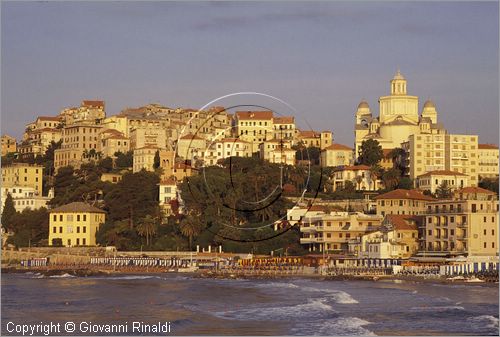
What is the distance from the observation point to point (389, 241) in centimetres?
6719

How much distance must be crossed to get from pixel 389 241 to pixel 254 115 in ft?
148

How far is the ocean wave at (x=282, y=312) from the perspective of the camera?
127ft

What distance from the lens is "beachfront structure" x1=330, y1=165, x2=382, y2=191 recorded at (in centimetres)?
9138

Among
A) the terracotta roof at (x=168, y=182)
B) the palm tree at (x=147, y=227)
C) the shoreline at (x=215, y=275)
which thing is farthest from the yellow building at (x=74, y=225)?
the shoreline at (x=215, y=275)

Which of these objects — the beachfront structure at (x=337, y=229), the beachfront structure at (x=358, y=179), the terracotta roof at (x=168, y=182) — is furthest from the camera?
the beachfront structure at (x=358, y=179)

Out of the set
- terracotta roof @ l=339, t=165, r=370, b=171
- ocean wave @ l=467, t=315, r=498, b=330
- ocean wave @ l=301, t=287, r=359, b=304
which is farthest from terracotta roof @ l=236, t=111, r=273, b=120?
ocean wave @ l=467, t=315, r=498, b=330

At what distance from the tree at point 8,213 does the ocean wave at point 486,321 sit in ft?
178

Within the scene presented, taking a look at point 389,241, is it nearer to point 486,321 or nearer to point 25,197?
point 486,321

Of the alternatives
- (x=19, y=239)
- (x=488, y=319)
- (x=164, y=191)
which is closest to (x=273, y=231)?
(x=164, y=191)

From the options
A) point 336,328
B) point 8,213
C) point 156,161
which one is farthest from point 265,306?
point 156,161

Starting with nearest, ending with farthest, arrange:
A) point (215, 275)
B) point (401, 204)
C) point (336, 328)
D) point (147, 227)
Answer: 1. point (336, 328)
2. point (215, 275)
3. point (401, 204)
4. point (147, 227)

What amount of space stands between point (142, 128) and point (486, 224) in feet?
172

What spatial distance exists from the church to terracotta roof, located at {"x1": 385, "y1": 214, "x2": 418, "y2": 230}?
95.4 ft

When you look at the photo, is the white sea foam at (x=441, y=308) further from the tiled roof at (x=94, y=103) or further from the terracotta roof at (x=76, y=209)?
the tiled roof at (x=94, y=103)
